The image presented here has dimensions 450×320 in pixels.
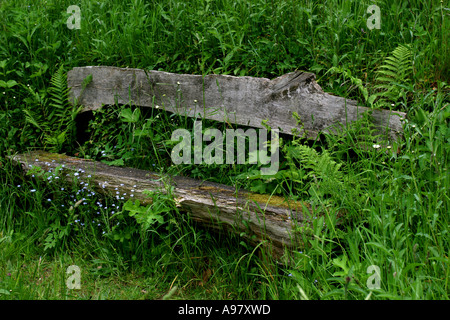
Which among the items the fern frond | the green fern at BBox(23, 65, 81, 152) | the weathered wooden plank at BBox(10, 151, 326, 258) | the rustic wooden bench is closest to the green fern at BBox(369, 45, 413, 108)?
the fern frond

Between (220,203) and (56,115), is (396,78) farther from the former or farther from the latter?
(56,115)

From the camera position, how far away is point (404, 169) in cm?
308

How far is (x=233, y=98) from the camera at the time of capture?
12.6 feet

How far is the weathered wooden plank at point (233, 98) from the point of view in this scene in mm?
3467

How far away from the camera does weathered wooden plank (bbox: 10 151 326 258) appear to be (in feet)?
9.80

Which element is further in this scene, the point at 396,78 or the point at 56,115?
the point at 56,115

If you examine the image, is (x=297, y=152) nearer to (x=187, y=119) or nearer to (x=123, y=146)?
(x=187, y=119)

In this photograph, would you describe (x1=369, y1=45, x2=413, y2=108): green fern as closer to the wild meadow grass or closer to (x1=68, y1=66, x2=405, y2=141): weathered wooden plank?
the wild meadow grass

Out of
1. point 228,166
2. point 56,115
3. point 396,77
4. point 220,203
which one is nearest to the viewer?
point 220,203

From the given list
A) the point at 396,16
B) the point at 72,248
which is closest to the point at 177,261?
the point at 72,248

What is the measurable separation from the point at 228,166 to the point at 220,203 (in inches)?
24.1

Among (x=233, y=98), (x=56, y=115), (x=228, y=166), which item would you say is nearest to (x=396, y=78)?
(x=233, y=98)

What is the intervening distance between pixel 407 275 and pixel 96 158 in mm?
3319

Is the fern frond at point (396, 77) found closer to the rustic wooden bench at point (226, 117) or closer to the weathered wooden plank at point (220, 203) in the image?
the rustic wooden bench at point (226, 117)
